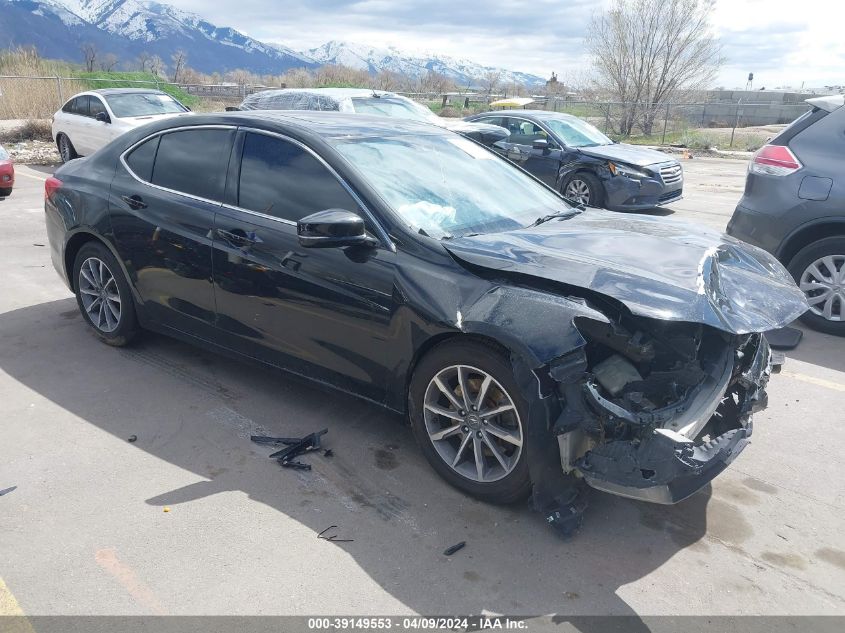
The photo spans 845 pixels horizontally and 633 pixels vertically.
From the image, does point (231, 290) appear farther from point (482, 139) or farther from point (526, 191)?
point (482, 139)

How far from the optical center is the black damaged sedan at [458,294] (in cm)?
296

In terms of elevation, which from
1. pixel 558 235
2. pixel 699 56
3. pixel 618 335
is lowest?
pixel 618 335

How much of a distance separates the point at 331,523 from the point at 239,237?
1791 millimetres

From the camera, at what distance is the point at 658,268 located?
3.31 metres

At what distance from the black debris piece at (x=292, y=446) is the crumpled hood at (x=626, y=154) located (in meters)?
8.58

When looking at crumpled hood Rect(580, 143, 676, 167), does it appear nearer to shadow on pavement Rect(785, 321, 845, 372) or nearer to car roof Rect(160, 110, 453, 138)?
shadow on pavement Rect(785, 321, 845, 372)

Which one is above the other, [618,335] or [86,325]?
[618,335]

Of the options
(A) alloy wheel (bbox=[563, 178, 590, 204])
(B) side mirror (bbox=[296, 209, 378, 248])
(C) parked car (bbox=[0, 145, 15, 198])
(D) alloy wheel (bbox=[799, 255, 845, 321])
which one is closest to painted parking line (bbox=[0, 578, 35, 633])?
(B) side mirror (bbox=[296, 209, 378, 248])

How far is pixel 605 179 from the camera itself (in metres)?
11.0

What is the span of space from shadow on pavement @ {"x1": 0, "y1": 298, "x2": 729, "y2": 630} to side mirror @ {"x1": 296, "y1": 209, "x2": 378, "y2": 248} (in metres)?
0.92

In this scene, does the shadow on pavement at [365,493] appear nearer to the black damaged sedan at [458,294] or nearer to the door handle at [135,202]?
the black damaged sedan at [458,294]

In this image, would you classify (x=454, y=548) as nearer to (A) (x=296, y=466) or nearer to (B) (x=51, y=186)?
(A) (x=296, y=466)

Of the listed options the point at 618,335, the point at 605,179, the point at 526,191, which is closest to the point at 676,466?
the point at 618,335

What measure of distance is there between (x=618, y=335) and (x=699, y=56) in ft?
104
